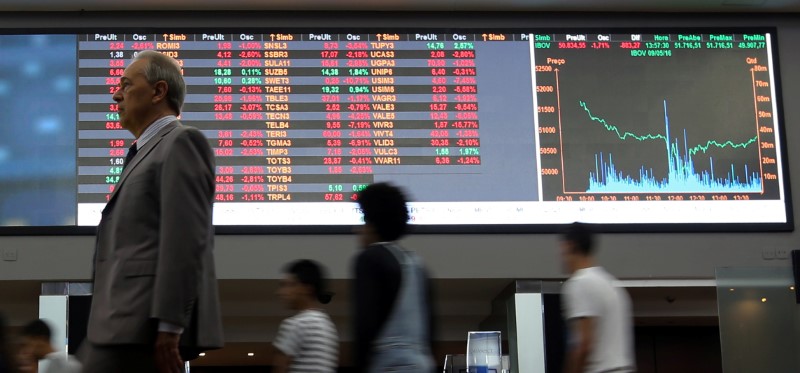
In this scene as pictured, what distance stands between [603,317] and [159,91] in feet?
5.29

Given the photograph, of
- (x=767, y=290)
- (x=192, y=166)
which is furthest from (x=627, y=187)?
(x=192, y=166)

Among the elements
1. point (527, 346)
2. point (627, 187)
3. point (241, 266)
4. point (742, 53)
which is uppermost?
point (742, 53)

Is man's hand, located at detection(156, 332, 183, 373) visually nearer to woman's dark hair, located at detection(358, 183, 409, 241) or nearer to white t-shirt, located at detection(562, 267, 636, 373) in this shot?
woman's dark hair, located at detection(358, 183, 409, 241)

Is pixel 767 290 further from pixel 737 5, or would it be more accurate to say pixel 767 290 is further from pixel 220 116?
pixel 220 116

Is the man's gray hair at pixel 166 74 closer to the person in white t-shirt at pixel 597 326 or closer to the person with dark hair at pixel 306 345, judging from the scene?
the person with dark hair at pixel 306 345

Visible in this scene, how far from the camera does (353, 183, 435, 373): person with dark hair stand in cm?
249

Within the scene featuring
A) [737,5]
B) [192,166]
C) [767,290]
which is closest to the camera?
[192,166]

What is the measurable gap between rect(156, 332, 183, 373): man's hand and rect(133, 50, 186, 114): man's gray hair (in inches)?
25.4

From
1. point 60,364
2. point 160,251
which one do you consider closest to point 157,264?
point 160,251

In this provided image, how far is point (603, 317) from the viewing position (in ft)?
11.0

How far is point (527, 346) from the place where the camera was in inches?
311

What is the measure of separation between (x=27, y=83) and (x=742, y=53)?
5.39 meters

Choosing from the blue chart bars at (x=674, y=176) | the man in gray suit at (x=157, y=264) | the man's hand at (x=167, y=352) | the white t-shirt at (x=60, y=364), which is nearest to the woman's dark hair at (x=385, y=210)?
the man in gray suit at (x=157, y=264)

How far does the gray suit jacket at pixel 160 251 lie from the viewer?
217 centimetres
